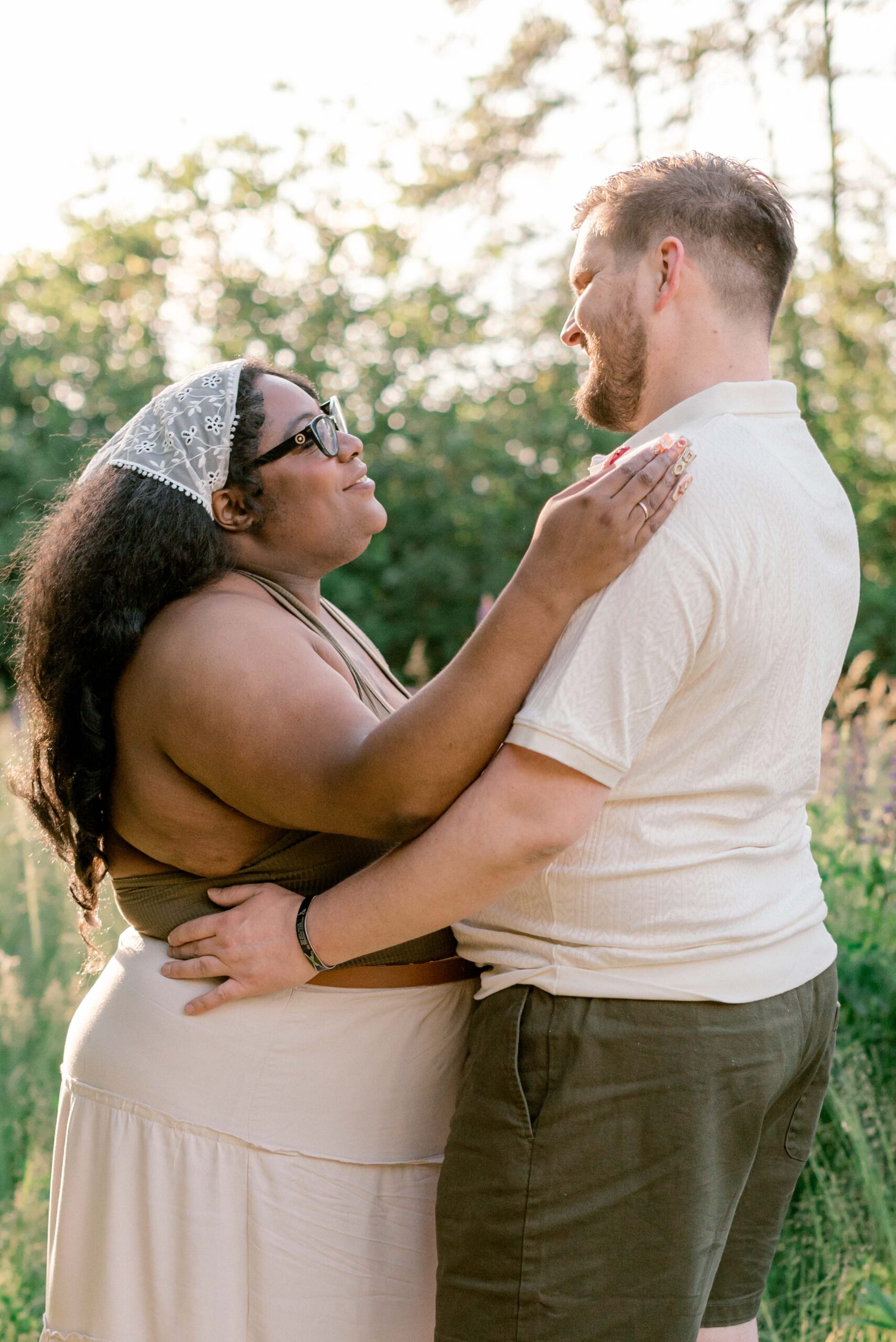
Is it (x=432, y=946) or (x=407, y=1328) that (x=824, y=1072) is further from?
(x=407, y=1328)

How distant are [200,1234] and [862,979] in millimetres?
2472

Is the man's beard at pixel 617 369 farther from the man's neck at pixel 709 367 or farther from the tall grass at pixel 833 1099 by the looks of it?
the tall grass at pixel 833 1099

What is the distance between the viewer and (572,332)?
2.19 metres

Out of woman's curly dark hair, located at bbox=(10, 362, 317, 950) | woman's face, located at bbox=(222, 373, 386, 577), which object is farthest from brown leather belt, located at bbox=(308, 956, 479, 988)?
woman's face, located at bbox=(222, 373, 386, 577)

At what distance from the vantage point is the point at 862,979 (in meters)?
3.92

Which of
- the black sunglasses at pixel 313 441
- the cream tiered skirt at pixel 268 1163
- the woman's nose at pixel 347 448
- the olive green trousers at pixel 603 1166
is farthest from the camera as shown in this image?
the woman's nose at pixel 347 448

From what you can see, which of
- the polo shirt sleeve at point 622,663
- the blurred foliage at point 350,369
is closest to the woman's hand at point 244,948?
the polo shirt sleeve at point 622,663

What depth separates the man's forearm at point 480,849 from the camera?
5.86 feet

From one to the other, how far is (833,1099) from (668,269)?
2704 millimetres

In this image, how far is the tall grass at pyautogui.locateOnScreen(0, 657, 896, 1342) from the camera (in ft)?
10.8

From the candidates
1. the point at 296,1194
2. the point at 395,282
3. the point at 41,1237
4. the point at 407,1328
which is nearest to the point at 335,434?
the point at 296,1194

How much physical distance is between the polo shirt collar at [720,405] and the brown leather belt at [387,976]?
41.0 inches

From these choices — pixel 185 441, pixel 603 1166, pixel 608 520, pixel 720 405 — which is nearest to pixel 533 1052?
pixel 603 1166

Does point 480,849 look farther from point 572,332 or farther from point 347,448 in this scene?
point 347,448
